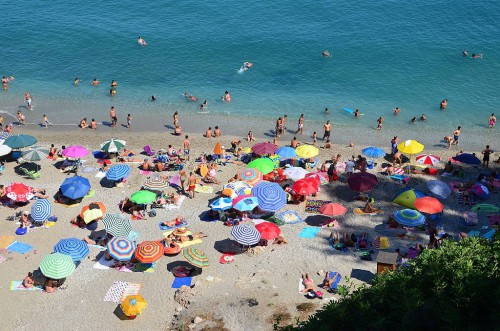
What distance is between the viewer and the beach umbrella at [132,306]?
20.1 metres

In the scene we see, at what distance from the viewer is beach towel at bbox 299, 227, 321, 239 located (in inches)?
989

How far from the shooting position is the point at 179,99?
43438 mm

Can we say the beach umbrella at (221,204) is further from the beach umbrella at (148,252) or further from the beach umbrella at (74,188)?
the beach umbrella at (74,188)

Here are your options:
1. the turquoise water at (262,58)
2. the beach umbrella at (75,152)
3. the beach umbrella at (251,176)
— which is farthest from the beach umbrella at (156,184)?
the turquoise water at (262,58)

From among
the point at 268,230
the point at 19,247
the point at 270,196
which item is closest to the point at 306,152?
the point at 270,196

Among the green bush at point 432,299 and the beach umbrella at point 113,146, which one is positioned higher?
the green bush at point 432,299

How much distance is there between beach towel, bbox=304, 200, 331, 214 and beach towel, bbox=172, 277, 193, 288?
7.46 meters

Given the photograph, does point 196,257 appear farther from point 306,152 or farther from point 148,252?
point 306,152

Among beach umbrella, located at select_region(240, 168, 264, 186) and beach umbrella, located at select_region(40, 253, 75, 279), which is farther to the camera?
beach umbrella, located at select_region(240, 168, 264, 186)

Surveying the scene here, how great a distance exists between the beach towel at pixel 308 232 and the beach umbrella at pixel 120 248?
7.49 metres

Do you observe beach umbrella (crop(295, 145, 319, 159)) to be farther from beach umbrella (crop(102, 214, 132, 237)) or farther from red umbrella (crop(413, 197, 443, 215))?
beach umbrella (crop(102, 214, 132, 237))

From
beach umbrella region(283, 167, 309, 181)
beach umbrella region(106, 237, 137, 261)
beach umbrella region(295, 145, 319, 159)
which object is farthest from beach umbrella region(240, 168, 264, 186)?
beach umbrella region(106, 237, 137, 261)

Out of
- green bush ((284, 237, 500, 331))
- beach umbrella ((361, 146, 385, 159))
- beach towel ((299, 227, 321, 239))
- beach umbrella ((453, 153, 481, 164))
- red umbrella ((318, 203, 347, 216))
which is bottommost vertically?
beach towel ((299, 227, 321, 239))

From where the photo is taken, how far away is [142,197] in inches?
1038
